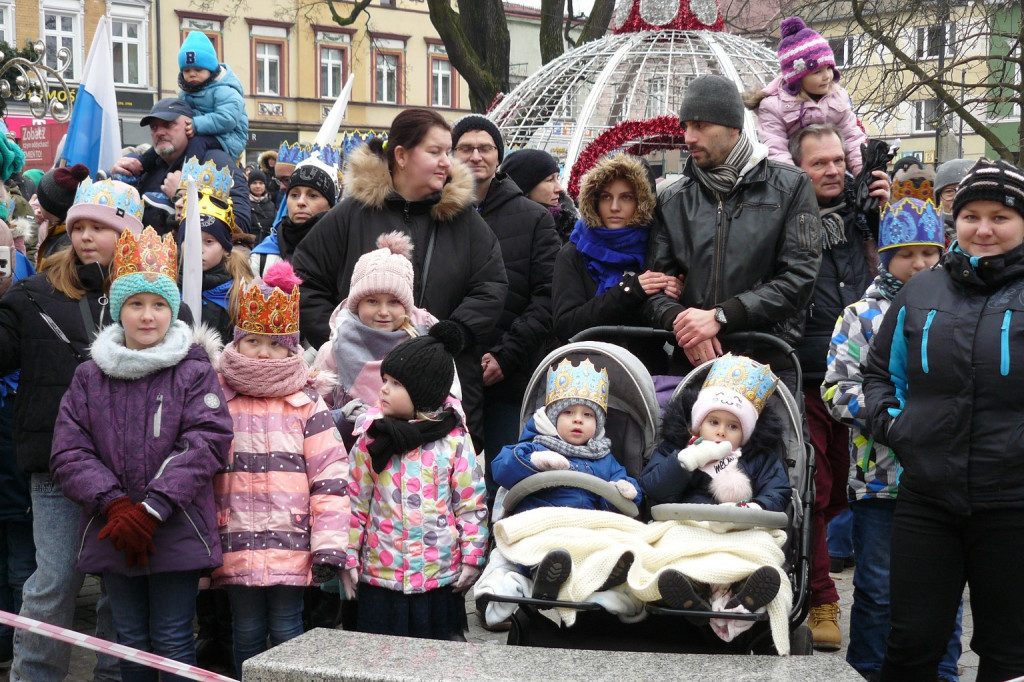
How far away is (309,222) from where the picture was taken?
6926 millimetres

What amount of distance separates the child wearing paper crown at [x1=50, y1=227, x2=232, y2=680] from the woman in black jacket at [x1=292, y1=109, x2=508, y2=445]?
127cm

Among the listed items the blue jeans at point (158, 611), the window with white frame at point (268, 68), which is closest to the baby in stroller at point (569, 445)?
the blue jeans at point (158, 611)

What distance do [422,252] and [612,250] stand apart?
0.93 m

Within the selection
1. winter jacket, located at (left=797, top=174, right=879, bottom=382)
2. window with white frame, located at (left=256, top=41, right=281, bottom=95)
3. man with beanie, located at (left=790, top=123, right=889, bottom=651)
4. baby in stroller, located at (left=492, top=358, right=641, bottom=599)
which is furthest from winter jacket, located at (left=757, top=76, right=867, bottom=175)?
window with white frame, located at (left=256, top=41, right=281, bottom=95)

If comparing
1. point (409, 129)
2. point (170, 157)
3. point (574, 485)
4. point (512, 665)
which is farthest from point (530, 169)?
point (512, 665)

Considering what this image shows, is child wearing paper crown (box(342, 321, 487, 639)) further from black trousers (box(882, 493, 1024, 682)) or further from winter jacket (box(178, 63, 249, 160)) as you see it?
winter jacket (box(178, 63, 249, 160))

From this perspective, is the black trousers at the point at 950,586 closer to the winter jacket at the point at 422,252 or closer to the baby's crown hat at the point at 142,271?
the winter jacket at the point at 422,252

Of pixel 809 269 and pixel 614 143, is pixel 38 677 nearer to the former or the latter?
pixel 809 269

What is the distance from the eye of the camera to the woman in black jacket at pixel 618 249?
559cm

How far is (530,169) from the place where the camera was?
7500mm

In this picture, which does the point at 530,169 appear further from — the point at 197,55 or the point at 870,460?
the point at 870,460

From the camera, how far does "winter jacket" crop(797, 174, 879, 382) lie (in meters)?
5.93

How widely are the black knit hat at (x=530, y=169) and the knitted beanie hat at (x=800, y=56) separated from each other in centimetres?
153

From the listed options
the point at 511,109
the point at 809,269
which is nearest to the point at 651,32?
the point at 511,109
